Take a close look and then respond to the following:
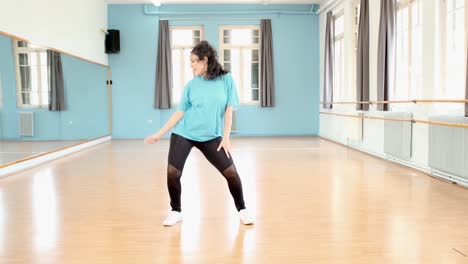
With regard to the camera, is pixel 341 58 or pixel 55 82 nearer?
pixel 55 82

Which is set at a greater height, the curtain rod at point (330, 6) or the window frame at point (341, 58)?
the curtain rod at point (330, 6)

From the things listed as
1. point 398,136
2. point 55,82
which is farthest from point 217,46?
point 398,136

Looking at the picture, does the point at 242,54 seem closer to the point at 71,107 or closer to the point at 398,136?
the point at 71,107

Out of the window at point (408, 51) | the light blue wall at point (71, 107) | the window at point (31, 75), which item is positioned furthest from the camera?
the window at point (408, 51)

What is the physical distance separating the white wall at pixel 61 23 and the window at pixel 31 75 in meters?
0.18

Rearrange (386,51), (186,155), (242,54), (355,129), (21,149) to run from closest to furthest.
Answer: (186,155)
(21,149)
(386,51)
(355,129)
(242,54)

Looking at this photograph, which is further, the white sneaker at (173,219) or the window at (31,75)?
the window at (31,75)

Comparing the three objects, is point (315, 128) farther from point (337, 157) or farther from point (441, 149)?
point (441, 149)

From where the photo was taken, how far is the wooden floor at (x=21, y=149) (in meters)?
→ 5.44

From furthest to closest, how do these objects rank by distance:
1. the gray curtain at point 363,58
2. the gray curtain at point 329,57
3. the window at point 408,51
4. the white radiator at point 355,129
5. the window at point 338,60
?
the gray curtain at point 329,57
the window at point 338,60
the white radiator at point 355,129
the gray curtain at point 363,58
the window at point 408,51

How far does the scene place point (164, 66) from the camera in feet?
37.0

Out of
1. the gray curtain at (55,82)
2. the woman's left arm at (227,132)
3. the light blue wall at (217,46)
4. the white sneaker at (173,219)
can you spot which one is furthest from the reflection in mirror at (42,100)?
the woman's left arm at (227,132)

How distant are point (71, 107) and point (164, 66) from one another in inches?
149

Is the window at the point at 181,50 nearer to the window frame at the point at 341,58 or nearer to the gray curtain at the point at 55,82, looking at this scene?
the window frame at the point at 341,58
